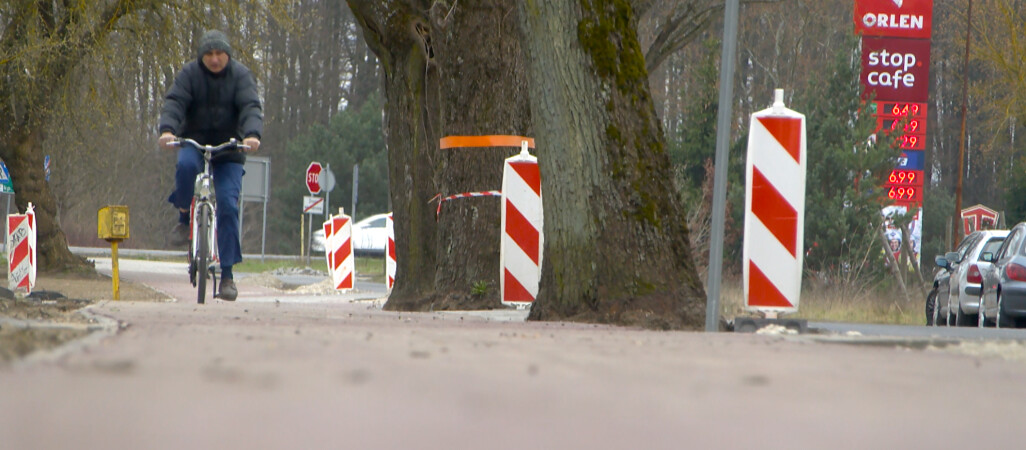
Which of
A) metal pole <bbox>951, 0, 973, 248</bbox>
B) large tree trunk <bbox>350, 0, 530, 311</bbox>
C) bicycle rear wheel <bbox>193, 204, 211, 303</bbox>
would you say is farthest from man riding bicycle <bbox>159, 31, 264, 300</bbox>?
metal pole <bbox>951, 0, 973, 248</bbox>

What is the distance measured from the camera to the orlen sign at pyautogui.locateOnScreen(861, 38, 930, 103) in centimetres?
3831

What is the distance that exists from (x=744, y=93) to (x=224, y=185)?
128 feet

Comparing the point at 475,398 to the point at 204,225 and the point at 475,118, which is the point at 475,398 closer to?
the point at 204,225

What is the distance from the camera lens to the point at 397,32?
12.8 m

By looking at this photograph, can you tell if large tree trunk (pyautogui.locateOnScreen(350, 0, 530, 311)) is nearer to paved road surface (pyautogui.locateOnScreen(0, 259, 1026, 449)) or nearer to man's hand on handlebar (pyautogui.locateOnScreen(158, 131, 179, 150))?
man's hand on handlebar (pyautogui.locateOnScreen(158, 131, 179, 150))

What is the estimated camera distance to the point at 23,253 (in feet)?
51.8

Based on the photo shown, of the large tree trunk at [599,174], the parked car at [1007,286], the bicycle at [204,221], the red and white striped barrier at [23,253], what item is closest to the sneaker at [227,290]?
the bicycle at [204,221]

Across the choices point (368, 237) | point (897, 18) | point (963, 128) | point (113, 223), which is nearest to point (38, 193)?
point (113, 223)

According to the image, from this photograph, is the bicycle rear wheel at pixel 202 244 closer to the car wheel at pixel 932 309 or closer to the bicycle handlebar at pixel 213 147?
the bicycle handlebar at pixel 213 147

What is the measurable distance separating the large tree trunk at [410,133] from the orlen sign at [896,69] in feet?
88.1

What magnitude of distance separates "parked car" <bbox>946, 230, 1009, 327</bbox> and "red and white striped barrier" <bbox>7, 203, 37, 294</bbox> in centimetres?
1062

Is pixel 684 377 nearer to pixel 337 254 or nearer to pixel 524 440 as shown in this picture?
pixel 524 440

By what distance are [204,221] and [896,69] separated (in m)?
32.3

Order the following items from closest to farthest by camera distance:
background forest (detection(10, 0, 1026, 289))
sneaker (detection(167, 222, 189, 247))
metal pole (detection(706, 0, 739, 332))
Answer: metal pole (detection(706, 0, 739, 332)) → sneaker (detection(167, 222, 189, 247)) → background forest (detection(10, 0, 1026, 289))
